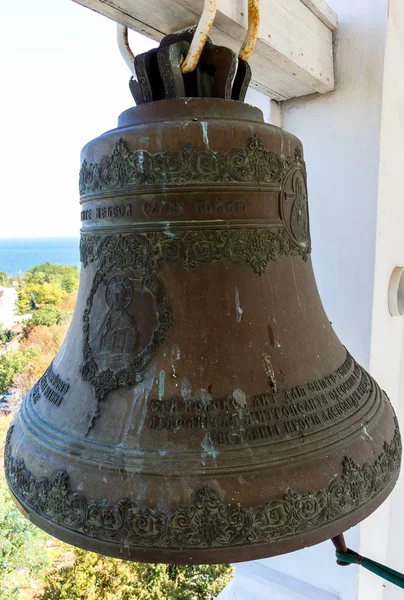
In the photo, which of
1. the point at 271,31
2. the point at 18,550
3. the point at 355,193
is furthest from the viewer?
the point at 18,550

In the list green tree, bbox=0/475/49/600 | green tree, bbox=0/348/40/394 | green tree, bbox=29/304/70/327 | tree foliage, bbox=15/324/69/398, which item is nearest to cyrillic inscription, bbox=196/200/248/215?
green tree, bbox=0/475/49/600

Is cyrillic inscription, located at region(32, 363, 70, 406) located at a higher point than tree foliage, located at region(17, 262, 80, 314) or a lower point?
higher

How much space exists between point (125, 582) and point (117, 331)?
8.95 meters

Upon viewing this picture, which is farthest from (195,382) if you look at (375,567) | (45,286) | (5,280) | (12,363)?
(45,286)

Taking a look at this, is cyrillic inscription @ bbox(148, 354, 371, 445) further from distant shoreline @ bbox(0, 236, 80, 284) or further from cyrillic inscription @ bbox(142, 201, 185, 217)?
distant shoreline @ bbox(0, 236, 80, 284)

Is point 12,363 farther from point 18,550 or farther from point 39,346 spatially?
point 18,550

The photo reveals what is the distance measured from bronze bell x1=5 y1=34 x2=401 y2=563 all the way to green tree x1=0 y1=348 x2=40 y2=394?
37.0 ft

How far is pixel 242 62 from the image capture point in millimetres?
719

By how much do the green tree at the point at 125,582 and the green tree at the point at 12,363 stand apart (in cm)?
467

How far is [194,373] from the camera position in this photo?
22.9 inches

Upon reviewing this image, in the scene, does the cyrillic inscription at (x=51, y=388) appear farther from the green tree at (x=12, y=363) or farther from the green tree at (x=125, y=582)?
the green tree at (x=12, y=363)

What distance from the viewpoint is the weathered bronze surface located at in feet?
1.70

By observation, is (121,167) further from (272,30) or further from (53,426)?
(272,30)

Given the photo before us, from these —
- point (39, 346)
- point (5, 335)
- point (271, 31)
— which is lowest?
point (39, 346)
